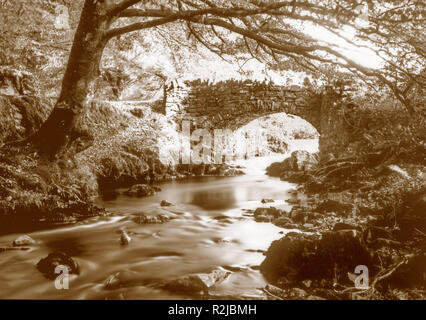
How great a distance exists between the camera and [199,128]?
16.6m

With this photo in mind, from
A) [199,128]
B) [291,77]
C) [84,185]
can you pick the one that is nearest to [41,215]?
[84,185]

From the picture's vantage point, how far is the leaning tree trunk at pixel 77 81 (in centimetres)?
611

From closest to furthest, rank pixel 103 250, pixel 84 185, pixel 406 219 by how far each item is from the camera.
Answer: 1. pixel 406 219
2. pixel 103 250
3. pixel 84 185

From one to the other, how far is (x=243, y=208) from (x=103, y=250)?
4471mm

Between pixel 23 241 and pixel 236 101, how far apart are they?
11.5 m

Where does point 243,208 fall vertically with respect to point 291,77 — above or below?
below

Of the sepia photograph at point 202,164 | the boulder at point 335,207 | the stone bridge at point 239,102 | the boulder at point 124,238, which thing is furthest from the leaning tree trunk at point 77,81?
the stone bridge at point 239,102

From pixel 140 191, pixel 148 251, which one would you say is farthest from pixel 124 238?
pixel 140 191

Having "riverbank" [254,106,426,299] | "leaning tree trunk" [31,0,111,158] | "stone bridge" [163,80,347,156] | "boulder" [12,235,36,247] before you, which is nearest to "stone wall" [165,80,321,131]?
"stone bridge" [163,80,347,156]

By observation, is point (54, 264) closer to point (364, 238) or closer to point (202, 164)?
point (364, 238)

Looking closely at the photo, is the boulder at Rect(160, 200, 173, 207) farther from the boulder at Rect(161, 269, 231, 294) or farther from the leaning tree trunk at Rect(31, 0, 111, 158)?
the boulder at Rect(161, 269, 231, 294)

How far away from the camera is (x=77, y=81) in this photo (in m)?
6.35
